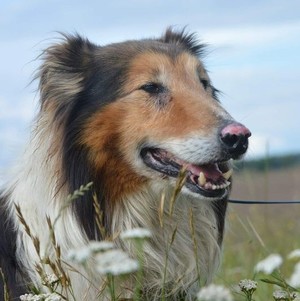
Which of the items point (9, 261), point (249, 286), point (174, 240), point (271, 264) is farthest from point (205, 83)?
point (271, 264)

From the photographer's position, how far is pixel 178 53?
16.5 feet

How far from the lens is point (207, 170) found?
4.59m

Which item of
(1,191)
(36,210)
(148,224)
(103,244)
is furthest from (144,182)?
(103,244)

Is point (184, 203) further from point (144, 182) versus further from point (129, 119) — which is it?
point (129, 119)

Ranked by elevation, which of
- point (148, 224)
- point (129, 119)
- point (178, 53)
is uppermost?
point (178, 53)

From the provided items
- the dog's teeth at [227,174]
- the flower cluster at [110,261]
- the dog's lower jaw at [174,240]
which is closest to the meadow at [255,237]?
the dog's lower jaw at [174,240]

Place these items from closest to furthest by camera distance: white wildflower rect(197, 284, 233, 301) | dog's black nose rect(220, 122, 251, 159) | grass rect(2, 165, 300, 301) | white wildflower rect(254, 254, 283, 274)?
white wildflower rect(197, 284, 233, 301) → white wildflower rect(254, 254, 283, 274) → dog's black nose rect(220, 122, 251, 159) → grass rect(2, 165, 300, 301)

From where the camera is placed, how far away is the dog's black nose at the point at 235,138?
423 cm

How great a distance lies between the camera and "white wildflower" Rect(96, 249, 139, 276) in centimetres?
222

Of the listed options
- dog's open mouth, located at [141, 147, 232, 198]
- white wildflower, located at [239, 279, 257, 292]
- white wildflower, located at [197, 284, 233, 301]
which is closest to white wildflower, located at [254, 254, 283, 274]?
white wildflower, located at [197, 284, 233, 301]

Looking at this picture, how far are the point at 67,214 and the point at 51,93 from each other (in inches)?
31.4

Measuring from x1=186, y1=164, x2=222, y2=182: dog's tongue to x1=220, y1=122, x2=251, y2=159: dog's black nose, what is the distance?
24 cm

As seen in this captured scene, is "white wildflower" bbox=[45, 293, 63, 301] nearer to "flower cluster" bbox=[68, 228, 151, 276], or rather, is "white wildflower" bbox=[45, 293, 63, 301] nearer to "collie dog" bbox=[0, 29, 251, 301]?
"flower cluster" bbox=[68, 228, 151, 276]

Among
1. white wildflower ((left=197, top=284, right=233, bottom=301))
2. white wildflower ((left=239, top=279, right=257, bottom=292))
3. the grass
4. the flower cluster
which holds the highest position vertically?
the flower cluster
